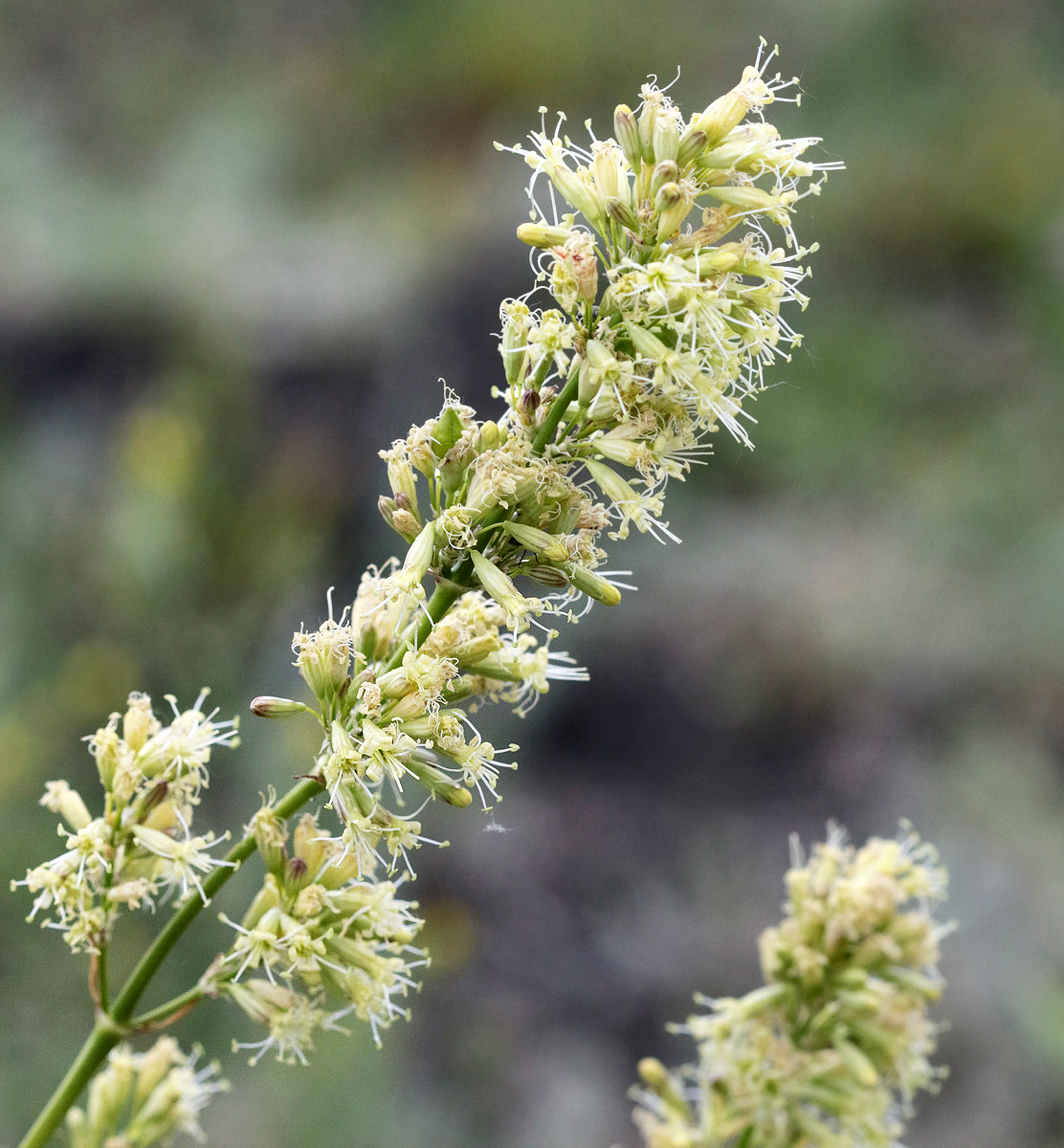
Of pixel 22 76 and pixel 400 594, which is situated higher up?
pixel 22 76

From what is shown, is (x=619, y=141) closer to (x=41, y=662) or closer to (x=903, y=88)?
(x=41, y=662)

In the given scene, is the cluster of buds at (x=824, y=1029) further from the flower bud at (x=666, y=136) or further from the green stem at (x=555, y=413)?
the flower bud at (x=666, y=136)

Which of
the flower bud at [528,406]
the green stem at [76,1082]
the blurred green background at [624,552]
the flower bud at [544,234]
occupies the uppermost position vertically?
the blurred green background at [624,552]

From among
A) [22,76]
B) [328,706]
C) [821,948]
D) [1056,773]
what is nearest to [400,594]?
[328,706]

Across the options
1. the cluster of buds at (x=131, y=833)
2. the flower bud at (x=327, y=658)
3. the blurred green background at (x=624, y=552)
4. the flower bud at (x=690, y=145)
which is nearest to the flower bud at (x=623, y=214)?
the flower bud at (x=690, y=145)

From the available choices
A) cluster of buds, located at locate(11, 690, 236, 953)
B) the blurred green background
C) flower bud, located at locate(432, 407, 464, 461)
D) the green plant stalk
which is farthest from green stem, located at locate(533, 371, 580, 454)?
the blurred green background

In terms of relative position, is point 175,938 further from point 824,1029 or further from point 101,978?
point 824,1029

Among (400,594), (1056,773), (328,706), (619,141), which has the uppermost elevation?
(1056,773)
